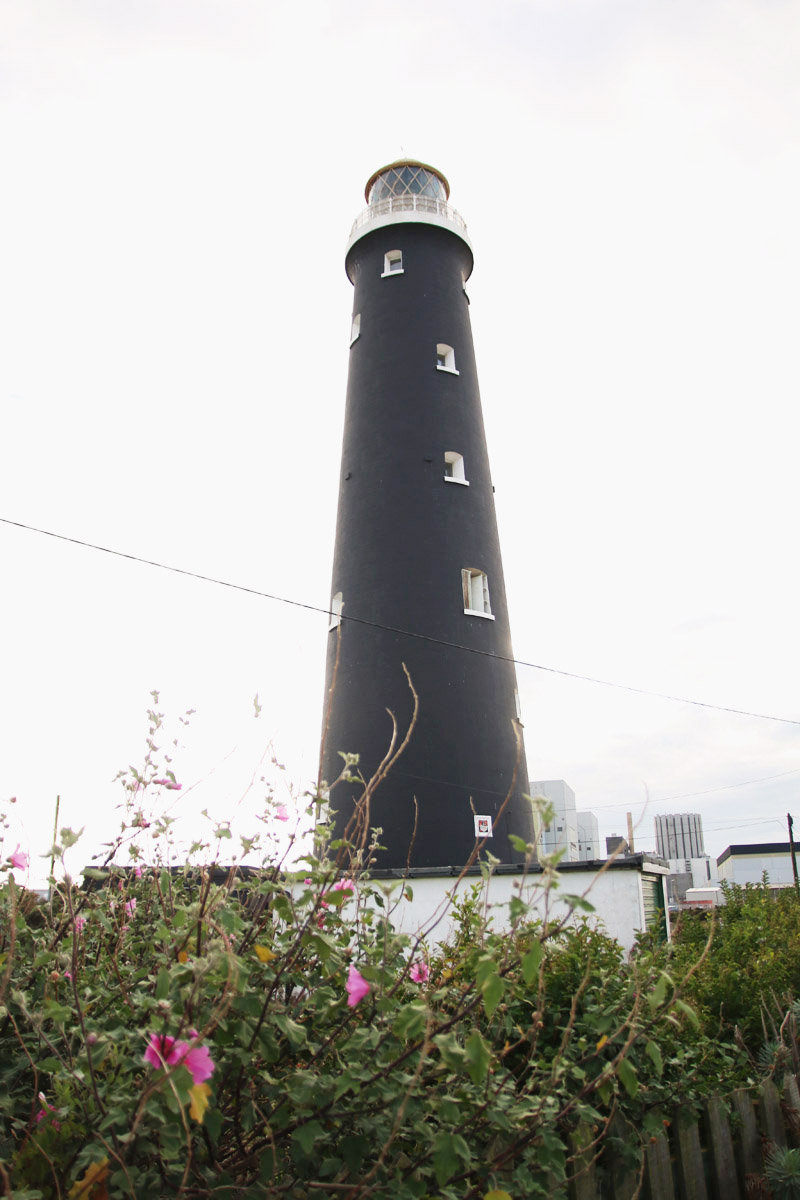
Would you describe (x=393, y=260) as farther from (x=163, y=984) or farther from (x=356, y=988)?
(x=163, y=984)

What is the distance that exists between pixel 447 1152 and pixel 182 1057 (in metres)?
0.67

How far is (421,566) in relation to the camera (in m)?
15.5

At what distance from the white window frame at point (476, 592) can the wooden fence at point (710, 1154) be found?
38.9 feet

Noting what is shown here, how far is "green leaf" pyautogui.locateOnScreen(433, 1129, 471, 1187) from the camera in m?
1.88

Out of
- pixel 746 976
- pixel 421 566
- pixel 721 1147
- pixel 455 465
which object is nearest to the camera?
pixel 721 1147

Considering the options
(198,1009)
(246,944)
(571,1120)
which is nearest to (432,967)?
(571,1120)

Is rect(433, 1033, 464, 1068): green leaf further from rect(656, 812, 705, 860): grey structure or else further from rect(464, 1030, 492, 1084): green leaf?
rect(656, 812, 705, 860): grey structure

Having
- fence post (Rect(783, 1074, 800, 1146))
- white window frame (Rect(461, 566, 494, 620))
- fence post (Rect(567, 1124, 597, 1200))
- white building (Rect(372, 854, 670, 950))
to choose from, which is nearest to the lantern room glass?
white window frame (Rect(461, 566, 494, 620))

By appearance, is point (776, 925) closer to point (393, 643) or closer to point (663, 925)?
point (663, 925)

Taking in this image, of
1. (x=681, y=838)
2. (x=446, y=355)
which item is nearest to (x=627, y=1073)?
(x=446, y=355)

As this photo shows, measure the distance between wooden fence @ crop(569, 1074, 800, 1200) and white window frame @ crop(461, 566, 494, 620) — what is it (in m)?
11.9

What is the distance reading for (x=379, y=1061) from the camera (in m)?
2.19

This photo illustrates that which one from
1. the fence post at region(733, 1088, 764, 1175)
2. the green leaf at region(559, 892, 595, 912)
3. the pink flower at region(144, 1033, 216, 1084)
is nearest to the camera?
the pink flower at region(144, 1033, 216, 1084)

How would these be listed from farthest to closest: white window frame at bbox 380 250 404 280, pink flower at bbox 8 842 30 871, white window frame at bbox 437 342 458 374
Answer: white window frame at bbox 380 250 404 280 < white window frame at bbox 437 342 458 374 < pink flower at bbox 8 842 30 871
